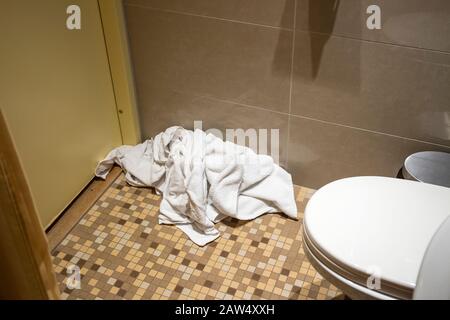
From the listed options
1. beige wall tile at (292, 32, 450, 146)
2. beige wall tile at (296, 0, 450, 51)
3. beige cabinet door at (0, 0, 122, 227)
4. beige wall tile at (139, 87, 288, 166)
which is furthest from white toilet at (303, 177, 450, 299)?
beige cabinet door at (0, 0, 122, 227)

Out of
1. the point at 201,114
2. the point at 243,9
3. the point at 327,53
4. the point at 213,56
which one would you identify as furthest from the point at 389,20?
the point at 201,114

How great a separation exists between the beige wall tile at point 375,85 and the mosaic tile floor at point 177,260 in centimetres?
42

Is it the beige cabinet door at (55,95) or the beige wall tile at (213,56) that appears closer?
the beige cabinet door at (55,95)

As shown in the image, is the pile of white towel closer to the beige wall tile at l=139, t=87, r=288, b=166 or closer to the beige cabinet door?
the beige wall tile at l=139, t=87, r=288, b=166

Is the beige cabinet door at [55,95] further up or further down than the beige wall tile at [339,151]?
further up

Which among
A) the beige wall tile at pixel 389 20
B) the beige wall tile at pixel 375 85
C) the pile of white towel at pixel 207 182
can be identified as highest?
the beige wall tile at pixel 389 20

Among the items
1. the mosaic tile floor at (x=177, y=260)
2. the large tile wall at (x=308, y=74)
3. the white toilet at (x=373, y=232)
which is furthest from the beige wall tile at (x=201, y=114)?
the white toilet at (x=373, y=232)

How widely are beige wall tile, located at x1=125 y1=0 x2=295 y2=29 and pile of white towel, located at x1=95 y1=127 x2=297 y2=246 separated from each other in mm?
458

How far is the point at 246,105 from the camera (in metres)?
1.79

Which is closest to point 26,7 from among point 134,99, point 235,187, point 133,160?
point 134,99

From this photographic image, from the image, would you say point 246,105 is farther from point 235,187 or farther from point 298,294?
point 298,294

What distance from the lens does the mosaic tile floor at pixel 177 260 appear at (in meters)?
1.59

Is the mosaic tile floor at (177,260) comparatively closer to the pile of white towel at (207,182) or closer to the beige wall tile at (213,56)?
the pile of white towel at (207,182)
